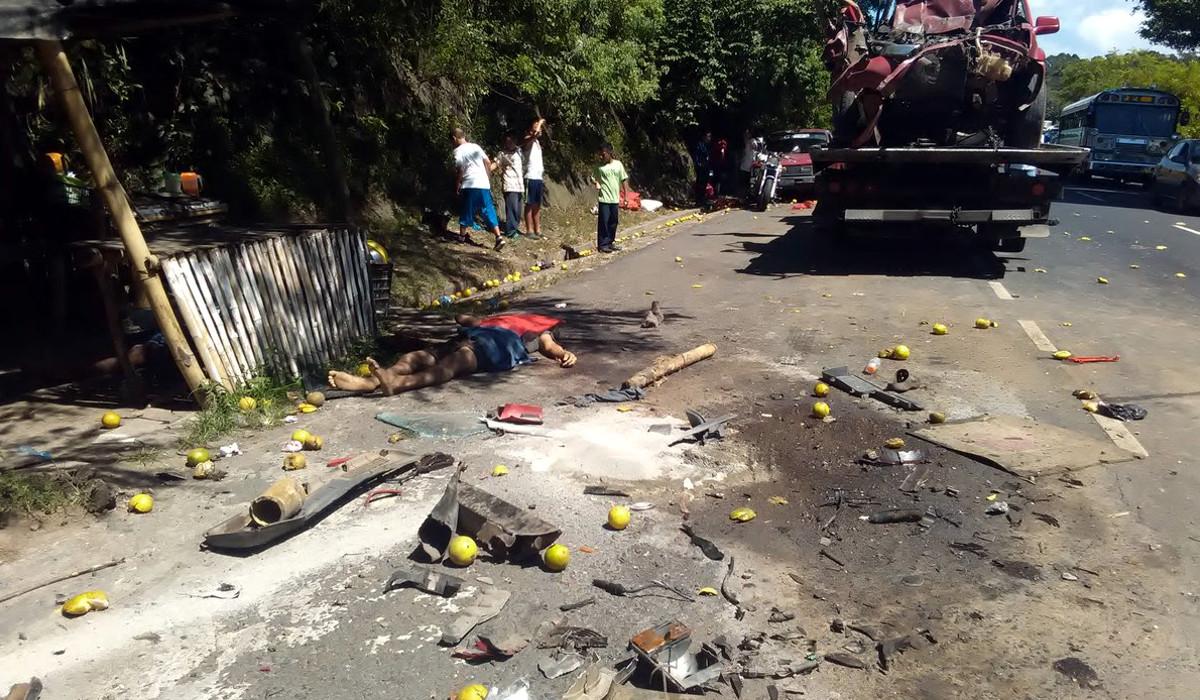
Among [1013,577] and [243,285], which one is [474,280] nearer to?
[243,285]

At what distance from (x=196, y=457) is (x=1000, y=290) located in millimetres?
9074

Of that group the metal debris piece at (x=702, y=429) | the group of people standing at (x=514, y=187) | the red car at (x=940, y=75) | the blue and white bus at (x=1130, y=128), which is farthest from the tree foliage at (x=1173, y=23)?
the metal debris piece at (x=702, y=429)

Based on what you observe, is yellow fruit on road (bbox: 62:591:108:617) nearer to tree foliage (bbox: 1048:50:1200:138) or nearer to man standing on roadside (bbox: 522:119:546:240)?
man standing on roadside (bbox: 522:119:546:240)

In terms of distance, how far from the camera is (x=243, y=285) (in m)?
6.51

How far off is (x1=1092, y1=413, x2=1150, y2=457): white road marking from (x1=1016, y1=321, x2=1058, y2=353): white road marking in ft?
6.08

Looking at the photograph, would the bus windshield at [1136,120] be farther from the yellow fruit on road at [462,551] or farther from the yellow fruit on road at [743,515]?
the yellow fruit on road at [462,551]

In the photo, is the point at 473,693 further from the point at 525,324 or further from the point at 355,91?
the point at 355,91

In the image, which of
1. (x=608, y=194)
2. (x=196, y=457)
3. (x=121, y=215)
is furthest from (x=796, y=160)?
(x=196, y=457)

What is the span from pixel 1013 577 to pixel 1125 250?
12.3 meters

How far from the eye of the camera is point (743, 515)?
4656 mm

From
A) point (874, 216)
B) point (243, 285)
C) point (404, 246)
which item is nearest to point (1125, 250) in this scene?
point (874, 216)

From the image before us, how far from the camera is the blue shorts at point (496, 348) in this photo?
7379 millimetres

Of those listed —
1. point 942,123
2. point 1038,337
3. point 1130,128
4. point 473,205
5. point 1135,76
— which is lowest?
point 1038,337

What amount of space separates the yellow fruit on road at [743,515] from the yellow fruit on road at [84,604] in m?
2.93
